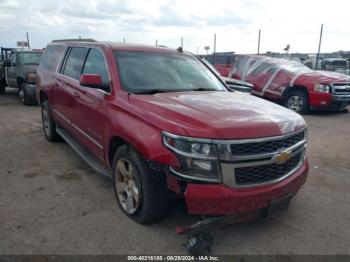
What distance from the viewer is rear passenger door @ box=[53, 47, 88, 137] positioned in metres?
5.00

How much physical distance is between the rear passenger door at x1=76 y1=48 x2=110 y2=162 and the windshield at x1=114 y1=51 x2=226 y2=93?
0.26 metres

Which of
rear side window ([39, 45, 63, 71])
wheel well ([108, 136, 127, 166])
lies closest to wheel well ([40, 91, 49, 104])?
rear side window ([39, 45, 63, 71])

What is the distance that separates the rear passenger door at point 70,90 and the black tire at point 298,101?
7.23 m

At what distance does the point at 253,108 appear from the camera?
3.55 m

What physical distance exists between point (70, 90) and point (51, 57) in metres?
1.84

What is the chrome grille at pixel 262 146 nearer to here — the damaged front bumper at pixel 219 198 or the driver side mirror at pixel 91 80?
the damaged front bumper at pixel 219 198

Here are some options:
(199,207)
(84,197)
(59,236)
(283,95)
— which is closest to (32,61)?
(283,95)

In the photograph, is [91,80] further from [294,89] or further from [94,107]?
[294,89]

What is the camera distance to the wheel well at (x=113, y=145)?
377cm

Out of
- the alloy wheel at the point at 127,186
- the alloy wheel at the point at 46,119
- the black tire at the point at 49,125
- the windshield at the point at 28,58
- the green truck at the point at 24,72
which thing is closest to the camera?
the alloy wheel at the point at 127,186

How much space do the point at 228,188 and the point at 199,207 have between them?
29 centimetres

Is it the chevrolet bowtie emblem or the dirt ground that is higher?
the chevrolet bowtie emblem

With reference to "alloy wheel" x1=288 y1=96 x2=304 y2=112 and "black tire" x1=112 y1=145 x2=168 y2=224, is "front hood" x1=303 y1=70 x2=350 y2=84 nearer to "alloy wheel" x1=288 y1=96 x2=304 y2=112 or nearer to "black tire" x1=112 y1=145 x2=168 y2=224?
"alloy wheel" x1=288 y1=96 x2=304 y2=112

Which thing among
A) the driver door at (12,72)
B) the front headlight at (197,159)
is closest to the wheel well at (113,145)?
the front headlight at (197,159)
